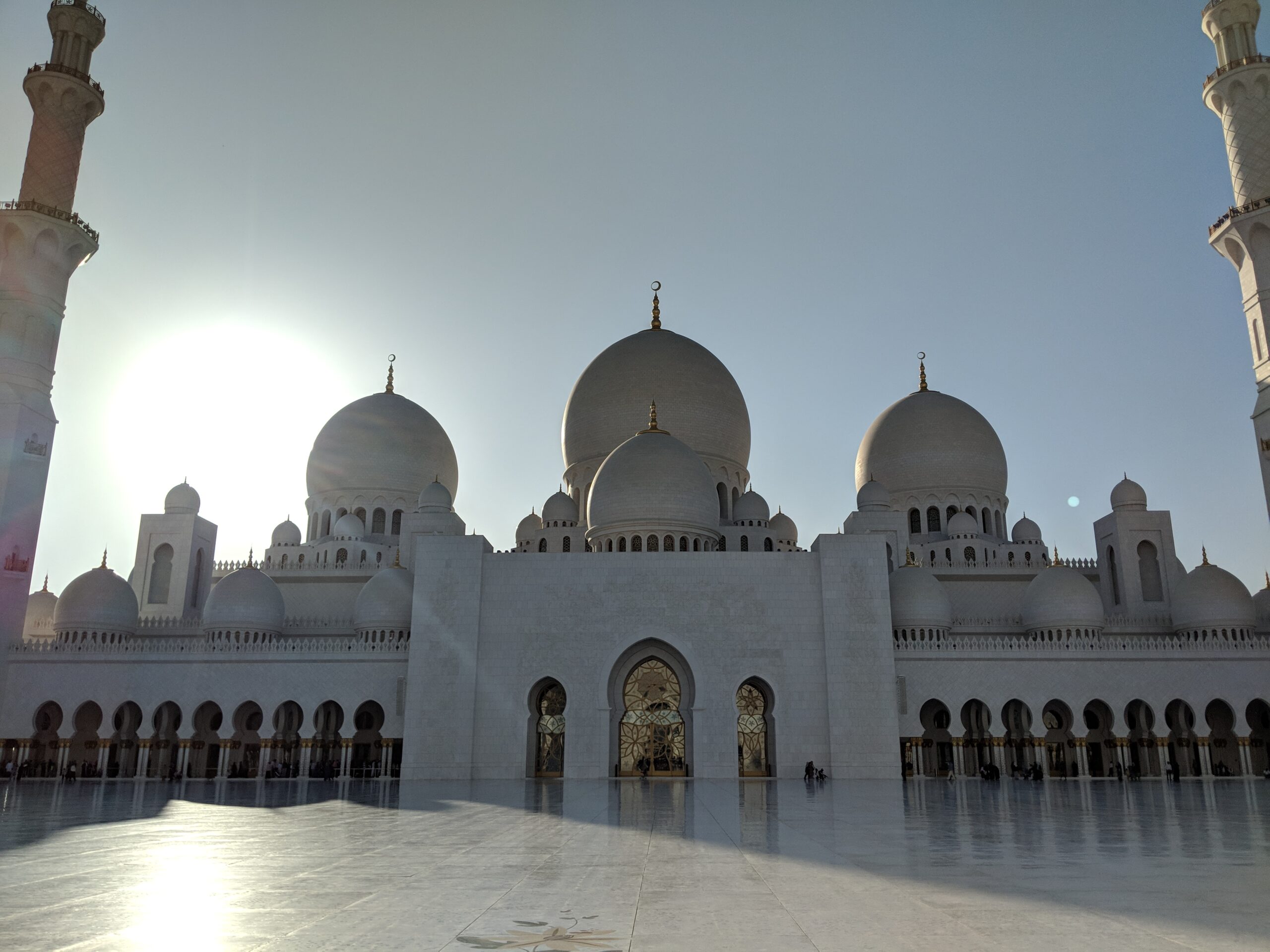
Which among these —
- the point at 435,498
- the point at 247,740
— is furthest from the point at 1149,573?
the point at 247,740

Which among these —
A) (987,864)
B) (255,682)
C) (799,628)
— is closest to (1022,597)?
(799,628)

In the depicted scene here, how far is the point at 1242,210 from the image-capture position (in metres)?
21.8

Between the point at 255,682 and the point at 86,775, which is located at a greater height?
the point at 255,682

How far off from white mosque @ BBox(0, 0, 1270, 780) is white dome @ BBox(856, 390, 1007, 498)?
371 cm

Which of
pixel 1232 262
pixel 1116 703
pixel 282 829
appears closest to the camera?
pixel 282 829

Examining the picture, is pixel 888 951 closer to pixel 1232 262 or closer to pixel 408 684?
pixel 408 684

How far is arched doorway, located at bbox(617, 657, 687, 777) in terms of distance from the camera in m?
20.2

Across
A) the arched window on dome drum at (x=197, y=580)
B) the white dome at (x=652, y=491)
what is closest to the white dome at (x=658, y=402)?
the white dome at (x=652, y=491)

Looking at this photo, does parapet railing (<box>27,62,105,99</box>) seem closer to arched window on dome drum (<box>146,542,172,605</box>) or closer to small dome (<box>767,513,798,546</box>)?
arched window on dome drum (<box>146,542,172,605</box>)

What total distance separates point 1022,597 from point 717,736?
930cm

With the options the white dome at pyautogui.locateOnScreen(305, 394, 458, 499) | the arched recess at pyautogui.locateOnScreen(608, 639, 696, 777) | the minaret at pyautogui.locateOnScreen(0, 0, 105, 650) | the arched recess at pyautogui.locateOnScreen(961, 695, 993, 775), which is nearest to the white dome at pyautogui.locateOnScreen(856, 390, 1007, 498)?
the arched recess at pyautogui.locateOnScreen(961, 695, 993, 775)

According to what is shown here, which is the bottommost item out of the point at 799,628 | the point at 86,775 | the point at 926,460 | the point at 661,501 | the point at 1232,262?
the point at 86,775

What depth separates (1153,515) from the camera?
84.3 ft

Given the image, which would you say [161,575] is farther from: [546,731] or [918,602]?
[918,602]
